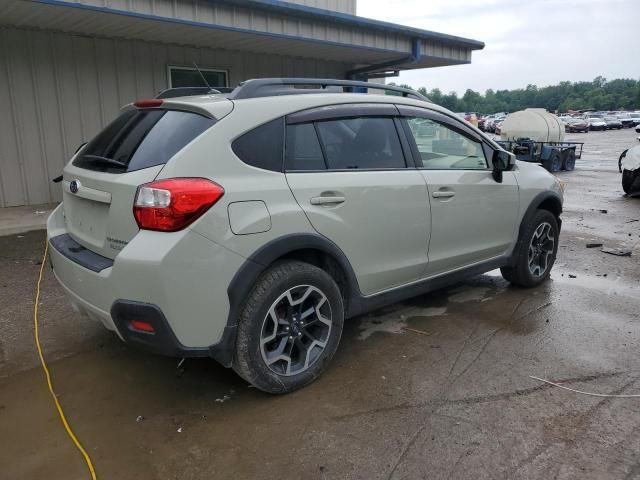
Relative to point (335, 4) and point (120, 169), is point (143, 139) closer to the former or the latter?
point (120, 169)

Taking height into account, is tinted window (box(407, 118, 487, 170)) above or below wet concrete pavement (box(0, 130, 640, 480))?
above

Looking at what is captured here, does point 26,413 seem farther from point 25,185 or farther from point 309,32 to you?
point 309,32

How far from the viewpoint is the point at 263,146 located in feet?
9.71

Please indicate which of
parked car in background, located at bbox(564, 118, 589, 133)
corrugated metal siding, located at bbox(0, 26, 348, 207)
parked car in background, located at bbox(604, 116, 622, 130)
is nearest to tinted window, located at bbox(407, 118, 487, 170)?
corrugated metal siding, located at bbox(0, 26, 348, 207)

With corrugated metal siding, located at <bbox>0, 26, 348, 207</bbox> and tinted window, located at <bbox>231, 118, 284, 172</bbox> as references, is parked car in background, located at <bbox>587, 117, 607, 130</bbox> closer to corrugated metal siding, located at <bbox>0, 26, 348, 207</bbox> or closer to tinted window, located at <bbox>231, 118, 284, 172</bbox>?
corrugated metal siding, located at <bbox>0, 26, 348, 207</bbox>

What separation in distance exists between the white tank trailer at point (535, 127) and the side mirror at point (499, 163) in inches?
573

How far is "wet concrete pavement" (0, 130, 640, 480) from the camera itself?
2506 mm

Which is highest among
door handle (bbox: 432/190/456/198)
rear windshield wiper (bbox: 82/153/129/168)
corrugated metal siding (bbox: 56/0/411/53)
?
corrugated metal siding (bbox: 56/0/411/53)

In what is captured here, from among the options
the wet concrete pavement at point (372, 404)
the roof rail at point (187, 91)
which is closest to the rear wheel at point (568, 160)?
the wet concrete pavement at point (372, 404)

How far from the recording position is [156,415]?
2.93 m

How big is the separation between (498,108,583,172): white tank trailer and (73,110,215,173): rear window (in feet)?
50.2

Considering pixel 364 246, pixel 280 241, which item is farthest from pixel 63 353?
pixel 364 246

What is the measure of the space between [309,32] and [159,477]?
732 cm

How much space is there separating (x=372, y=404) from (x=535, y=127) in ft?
55.1
